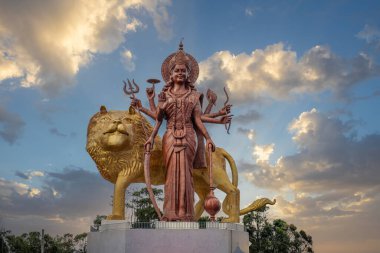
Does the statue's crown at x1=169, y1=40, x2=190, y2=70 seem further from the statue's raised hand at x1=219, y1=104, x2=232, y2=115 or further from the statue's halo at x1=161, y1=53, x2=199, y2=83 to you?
the statue's raised hand at x1=219, y1=104, x2=232, y2=115

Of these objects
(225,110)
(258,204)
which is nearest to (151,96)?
(225,110)

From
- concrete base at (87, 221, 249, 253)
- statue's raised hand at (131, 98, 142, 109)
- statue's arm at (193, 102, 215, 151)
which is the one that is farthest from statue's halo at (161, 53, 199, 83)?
concrete base at (87, 221, 249, 253)

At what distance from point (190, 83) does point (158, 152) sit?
83.1 inches

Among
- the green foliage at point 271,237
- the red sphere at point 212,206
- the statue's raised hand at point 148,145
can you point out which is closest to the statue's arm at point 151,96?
the statue's raised hand at point 148,145

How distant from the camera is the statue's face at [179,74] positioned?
1212cm

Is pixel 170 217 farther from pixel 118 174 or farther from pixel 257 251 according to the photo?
→ pixel 257 251

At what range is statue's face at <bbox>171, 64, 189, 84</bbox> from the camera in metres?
12.1

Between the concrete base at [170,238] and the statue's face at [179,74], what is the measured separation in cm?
384

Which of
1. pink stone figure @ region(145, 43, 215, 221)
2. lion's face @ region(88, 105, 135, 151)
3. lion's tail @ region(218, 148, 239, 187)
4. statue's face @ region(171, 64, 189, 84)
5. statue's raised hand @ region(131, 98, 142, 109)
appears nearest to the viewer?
pink stone figure @ region(145, 43, 215, 221)

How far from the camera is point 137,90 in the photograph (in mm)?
12664

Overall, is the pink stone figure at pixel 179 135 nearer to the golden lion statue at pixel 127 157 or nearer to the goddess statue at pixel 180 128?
the goddess statue at pixel 180 128

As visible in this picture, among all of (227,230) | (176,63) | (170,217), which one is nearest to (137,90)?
(176,63)

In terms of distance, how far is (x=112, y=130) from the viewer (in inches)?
484

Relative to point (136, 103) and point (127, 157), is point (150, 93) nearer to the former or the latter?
point (136, 103)
